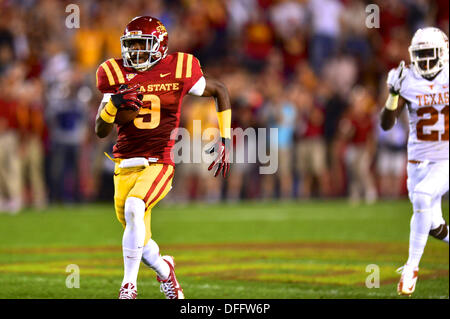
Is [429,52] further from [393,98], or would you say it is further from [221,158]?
[221,158]

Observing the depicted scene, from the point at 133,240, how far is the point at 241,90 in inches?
393

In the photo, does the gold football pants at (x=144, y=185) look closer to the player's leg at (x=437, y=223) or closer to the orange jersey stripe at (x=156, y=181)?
the orange jersey stripe at (x=156, y=181)

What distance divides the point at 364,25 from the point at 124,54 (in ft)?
39.3

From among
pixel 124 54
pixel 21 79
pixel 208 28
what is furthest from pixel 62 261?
pixel 208 28

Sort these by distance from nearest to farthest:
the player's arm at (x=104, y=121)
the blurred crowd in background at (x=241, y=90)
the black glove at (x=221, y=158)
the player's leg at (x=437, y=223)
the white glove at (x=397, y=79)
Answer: the player's arm at (x=104, y=121) < the black glove at (x=221, y=158) < the white glove at (x=397, y=79) < the player's leg at (x=437, y=223) < the blurred crowd in background at (x=241, y=90)

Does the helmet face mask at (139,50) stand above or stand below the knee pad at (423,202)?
above

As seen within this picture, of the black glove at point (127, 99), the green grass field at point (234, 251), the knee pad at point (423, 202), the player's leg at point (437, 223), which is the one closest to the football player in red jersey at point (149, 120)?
the black glove at point (127, 99)

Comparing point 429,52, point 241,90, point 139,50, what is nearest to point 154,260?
point 139,50

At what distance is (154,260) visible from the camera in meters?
5.28

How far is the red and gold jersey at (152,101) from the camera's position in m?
5.25

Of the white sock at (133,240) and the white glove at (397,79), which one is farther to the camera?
the white glove at (397,79)

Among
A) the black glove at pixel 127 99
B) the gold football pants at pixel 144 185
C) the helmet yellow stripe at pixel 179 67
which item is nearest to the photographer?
the black glove at pixel 127 99

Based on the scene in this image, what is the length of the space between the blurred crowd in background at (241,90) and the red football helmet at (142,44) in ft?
26.5

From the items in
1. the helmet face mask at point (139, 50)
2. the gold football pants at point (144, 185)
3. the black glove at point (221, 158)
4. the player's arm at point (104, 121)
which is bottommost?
the gold football pants at point (144, 185)
